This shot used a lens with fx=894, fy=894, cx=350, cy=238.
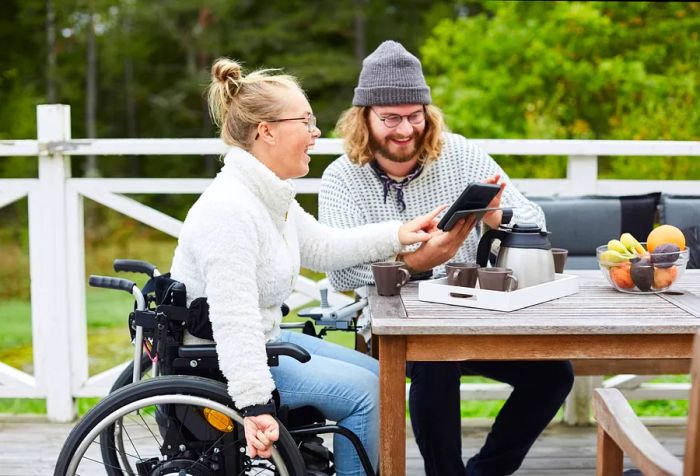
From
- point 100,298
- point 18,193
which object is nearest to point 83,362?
point 18,193

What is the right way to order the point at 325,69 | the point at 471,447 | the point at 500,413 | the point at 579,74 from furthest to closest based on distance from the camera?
1. the point at 325,69
2. the point at 579,74
3. the point at 471,447
4. the point at 500,413

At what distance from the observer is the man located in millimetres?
2426

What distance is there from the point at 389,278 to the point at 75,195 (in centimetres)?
157

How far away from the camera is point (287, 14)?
52.7 ft

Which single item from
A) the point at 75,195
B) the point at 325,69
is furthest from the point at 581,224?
the point at 325,69

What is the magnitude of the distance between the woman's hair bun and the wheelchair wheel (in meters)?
0.69

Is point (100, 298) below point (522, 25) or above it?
below

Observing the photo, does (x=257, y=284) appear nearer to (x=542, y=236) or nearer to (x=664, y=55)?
(x=542, y=236)

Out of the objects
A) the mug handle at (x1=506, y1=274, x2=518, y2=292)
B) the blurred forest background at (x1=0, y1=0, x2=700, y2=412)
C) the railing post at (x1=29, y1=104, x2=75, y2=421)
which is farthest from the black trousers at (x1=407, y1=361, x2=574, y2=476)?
the blurred forest background at (x1=0, y1=0, x2=700, y2=412)

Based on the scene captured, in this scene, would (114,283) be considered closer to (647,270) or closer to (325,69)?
(647,270)

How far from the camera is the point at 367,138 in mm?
2674

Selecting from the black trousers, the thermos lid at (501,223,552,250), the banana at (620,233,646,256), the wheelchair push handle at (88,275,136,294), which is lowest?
the black trousers

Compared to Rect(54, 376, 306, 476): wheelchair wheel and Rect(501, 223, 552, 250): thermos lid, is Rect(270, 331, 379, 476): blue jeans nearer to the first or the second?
Rect(54, 376, 306, 476): wheelchair wheel

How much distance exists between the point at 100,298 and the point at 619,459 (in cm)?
908
